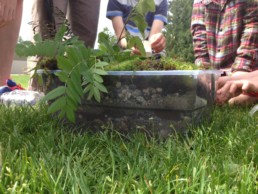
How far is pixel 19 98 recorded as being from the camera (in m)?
1.75

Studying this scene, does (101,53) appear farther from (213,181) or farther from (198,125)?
(213,181)

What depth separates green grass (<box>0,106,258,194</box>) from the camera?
2.22 feet

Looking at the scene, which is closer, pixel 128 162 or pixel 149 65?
pixel 128 162

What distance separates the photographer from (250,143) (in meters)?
0.94

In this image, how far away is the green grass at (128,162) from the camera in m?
0.68

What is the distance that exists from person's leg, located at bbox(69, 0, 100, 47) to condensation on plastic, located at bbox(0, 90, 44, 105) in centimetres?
75

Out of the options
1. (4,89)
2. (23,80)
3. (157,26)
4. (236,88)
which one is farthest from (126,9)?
(23,80)

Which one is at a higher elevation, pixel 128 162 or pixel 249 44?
pixel 249 44

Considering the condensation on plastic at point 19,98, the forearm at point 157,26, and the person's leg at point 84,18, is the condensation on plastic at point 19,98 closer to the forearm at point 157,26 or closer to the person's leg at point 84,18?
the person's leg at point 84,18

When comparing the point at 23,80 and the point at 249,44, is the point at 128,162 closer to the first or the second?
the point at 249,44

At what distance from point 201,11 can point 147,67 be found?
156 centimetres

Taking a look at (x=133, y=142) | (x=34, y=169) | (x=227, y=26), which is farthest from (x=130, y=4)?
(x=34, y=169)

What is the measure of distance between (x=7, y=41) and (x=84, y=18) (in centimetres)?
55

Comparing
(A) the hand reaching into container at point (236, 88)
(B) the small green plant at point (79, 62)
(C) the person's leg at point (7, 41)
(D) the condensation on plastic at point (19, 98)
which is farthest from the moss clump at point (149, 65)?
(C) the person's leg at point (7, 41)
